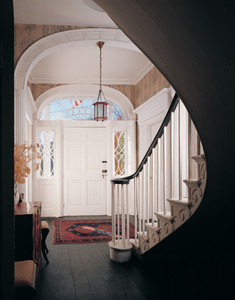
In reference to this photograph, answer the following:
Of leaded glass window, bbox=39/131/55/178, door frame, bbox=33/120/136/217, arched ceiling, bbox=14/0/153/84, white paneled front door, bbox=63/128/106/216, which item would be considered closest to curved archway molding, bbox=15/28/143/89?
arched ceiling, bbox=14/0/153/84

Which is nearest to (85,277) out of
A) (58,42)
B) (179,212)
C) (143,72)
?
(179,212)

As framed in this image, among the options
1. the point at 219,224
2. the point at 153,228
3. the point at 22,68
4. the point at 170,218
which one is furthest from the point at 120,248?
the point at 22,68

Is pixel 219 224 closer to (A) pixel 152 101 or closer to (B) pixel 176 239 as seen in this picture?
(B) pixel 176 239

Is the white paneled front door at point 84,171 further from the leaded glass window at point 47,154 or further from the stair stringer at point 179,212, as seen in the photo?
the stair stringer at point 179,212

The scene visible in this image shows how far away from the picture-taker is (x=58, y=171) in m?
6.74

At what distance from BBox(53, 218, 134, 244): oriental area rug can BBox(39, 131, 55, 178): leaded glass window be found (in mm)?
1231

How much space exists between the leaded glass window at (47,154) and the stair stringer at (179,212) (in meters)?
3.96

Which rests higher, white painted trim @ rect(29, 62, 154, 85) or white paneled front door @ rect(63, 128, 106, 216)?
white painted trim @ rect(29, 62, 154, 85)

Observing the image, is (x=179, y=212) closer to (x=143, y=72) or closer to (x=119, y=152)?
(x=143, y=72)

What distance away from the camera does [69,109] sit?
23.7ft

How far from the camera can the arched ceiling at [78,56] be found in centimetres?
372

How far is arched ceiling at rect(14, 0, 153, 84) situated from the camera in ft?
12.2

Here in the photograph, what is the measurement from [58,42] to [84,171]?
3421 millimetres

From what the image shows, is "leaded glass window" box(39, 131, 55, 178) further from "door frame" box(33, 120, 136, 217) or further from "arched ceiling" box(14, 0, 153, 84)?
"arched ceiling" box(14, 0, 153, 84)
